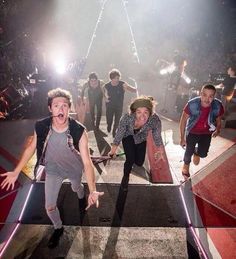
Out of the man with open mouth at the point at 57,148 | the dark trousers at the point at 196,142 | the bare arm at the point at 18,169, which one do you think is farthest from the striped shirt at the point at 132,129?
the bare arm at the point at 18,169

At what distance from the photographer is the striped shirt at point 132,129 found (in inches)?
210

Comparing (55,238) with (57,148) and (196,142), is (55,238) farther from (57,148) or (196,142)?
(196,142)

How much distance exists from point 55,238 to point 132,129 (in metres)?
2.16

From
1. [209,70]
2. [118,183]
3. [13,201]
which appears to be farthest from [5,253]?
[209,70]

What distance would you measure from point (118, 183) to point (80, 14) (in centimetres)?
3014

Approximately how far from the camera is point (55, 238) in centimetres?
430

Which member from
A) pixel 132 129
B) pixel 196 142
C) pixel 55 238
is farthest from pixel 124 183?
pixel 55 238

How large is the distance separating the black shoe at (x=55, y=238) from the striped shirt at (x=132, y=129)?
169 centimetres

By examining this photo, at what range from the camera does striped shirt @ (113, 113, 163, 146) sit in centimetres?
534

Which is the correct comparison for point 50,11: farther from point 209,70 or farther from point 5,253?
point 5,253

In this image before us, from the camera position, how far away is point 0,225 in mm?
4668

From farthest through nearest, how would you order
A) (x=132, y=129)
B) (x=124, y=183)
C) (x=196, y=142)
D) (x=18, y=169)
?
(x=196, y=142), (x=124, y=183), (x=132, y=129), (x=18, y=169)

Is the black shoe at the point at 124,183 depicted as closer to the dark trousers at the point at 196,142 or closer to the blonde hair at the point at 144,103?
the dark trousers at the point at 196,142

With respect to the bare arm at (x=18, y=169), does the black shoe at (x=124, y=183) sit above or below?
below
